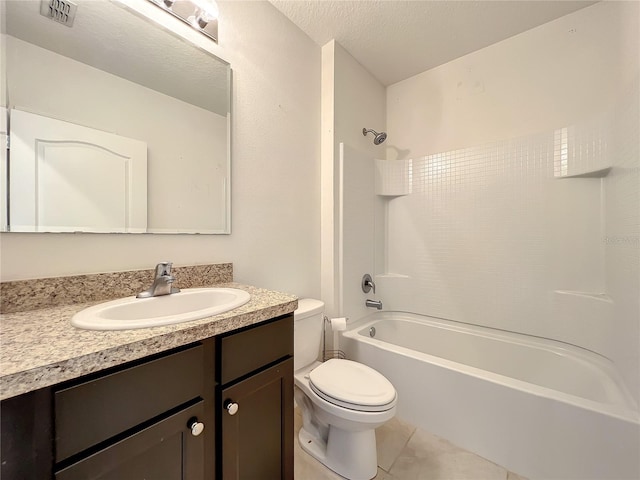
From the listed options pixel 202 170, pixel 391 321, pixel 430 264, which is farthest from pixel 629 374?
pixel 202 170

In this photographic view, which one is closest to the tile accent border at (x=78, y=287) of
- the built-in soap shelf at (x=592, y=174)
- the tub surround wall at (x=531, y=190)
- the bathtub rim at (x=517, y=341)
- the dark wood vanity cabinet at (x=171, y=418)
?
the dark wood vanity cabinet at (x=171, y=418)

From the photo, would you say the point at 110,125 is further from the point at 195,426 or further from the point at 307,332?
the point at 307,332

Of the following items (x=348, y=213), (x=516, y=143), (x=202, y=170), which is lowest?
(x=348, y=213)

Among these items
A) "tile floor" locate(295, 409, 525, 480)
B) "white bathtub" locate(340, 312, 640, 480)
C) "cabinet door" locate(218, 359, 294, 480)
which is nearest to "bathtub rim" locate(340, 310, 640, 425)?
"white bathtub" locate(340, 312, 640, 480)

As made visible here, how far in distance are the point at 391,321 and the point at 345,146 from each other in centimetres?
149

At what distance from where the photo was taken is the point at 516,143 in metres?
1.75

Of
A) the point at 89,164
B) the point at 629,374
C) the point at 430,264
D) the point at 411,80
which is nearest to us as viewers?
the point at 89,164

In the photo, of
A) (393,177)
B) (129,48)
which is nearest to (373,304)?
(393,177)

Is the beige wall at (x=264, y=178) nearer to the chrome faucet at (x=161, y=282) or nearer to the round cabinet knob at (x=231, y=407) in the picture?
the chrome faucet at (x=161, y=282)

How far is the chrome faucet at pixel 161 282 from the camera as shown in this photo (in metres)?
0.95

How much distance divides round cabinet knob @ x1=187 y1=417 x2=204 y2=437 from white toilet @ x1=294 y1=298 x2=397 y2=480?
0.62m

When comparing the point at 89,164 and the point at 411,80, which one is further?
the point at 411,80

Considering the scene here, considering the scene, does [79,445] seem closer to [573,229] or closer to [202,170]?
[202,170]

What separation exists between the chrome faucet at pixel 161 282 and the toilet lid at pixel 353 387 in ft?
2.61
